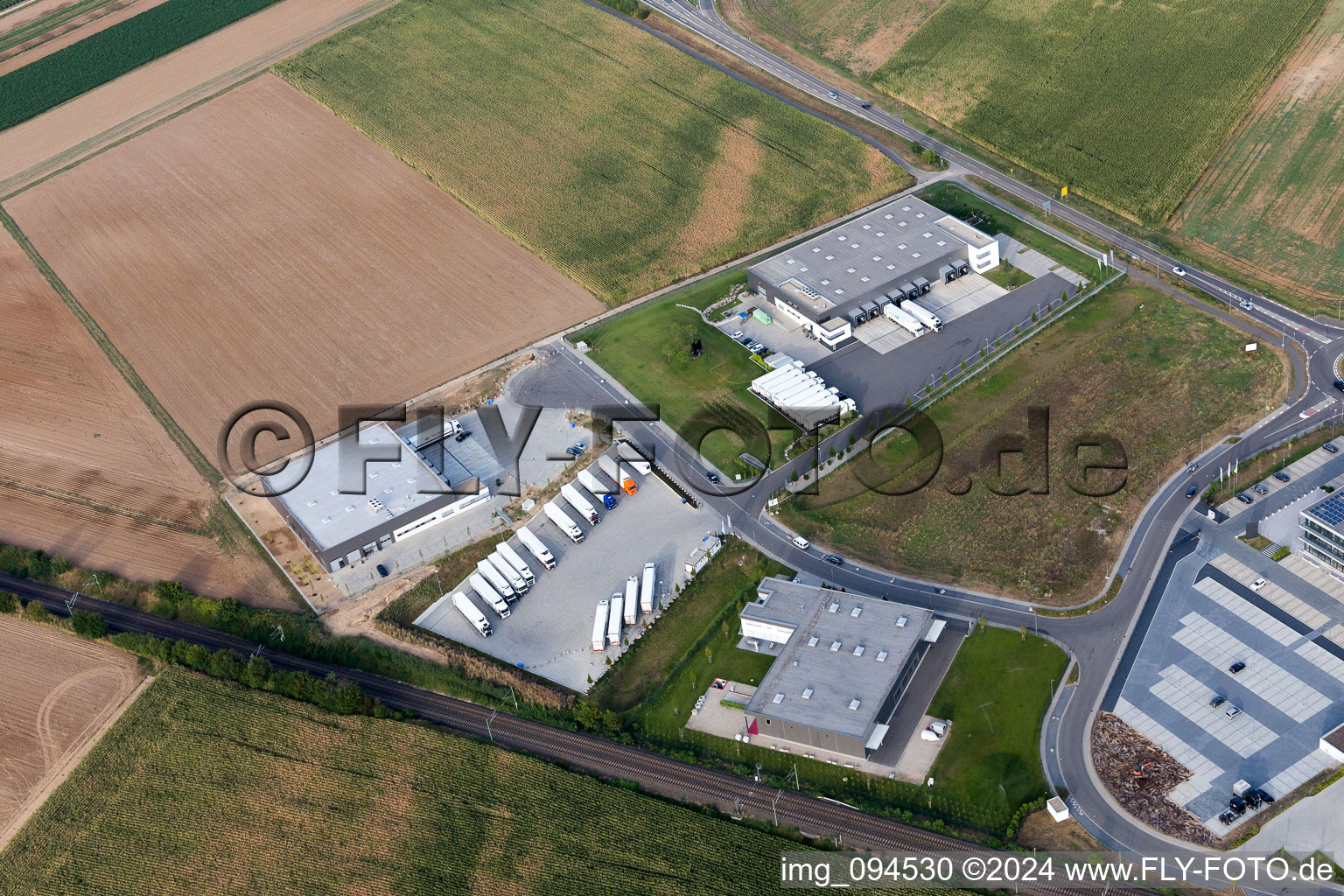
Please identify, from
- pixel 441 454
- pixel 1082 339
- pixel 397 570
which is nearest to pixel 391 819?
pixel 397 570

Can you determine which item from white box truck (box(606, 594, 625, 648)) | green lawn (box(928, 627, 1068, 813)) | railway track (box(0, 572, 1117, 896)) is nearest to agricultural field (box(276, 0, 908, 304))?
white box truck (box(606, 594, 625, 648))

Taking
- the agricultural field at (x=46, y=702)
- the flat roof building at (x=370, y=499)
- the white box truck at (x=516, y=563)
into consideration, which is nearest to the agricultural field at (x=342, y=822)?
the agricultural field at (x=46, y=702)

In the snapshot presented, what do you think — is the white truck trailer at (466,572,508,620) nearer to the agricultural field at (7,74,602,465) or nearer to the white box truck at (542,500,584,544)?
the white box truck at (542,500,584,544)

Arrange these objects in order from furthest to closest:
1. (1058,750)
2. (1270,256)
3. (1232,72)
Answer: (1232,72) < (1270,256) < (1058,750)

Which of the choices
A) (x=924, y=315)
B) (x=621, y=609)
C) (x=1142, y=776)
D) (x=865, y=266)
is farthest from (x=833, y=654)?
(x=865, y=266)

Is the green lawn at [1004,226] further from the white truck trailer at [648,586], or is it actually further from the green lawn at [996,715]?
the white truck trailer at [648,586]

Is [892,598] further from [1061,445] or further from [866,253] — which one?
[866,253]

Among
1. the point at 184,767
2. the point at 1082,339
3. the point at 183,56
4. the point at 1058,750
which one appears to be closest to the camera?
the point at 1058,750

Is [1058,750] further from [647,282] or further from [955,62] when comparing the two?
[955,62]
